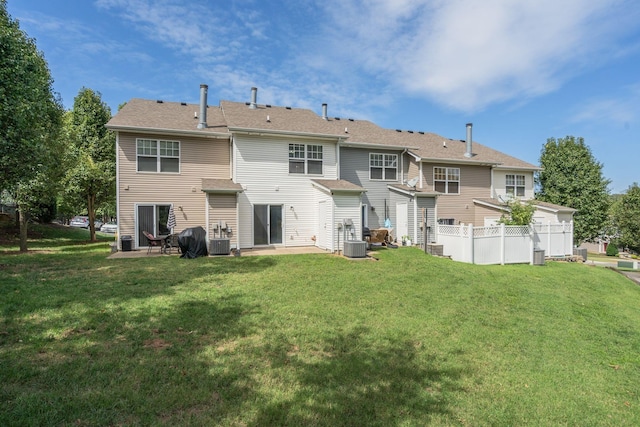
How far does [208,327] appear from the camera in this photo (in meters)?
5.17

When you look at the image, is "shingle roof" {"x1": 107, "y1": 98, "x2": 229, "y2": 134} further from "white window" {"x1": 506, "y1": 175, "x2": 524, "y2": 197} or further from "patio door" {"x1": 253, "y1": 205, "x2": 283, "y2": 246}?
"white window" {"x1": 506, "y1": 175, "x2": 524, "y2": 197}

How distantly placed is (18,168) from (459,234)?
58.5 feet

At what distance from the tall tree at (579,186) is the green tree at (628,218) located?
7.88 metres

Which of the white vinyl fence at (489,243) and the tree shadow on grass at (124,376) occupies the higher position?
the white vinyl fence at (489,243)

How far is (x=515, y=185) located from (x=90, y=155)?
2933 centimetres

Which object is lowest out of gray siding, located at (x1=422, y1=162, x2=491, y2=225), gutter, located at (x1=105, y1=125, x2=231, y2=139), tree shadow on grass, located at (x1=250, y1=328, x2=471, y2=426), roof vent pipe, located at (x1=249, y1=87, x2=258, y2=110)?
tree shadow on grass, located at (x1=250, y1=328, x2=471, y2=426)

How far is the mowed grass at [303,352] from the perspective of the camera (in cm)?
323

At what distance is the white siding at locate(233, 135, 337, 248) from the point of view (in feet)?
47.7

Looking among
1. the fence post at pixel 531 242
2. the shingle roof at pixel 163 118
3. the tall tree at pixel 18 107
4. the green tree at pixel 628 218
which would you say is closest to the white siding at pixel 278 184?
the shingle roof at pixel 163 118

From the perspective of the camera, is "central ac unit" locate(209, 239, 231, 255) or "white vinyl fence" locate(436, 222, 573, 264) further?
"white vinyl fence" locate(436, 222, 573, 264)

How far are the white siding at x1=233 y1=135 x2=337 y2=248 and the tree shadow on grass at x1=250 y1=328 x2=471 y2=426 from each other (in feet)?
34.1

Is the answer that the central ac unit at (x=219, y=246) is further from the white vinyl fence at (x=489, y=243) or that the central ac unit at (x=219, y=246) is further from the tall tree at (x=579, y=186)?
the tall tree at (x=579, y=186)

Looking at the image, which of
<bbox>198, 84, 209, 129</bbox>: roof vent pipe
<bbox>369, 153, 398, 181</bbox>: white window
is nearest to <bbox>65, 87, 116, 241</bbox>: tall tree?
<bbox>198, 84, 209, 129</bbox>: roof vent pipe

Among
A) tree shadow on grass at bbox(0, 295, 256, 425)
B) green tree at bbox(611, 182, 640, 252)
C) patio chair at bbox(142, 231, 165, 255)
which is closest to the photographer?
tree shadow on grass at bbox(0, 295, 256, 425)
